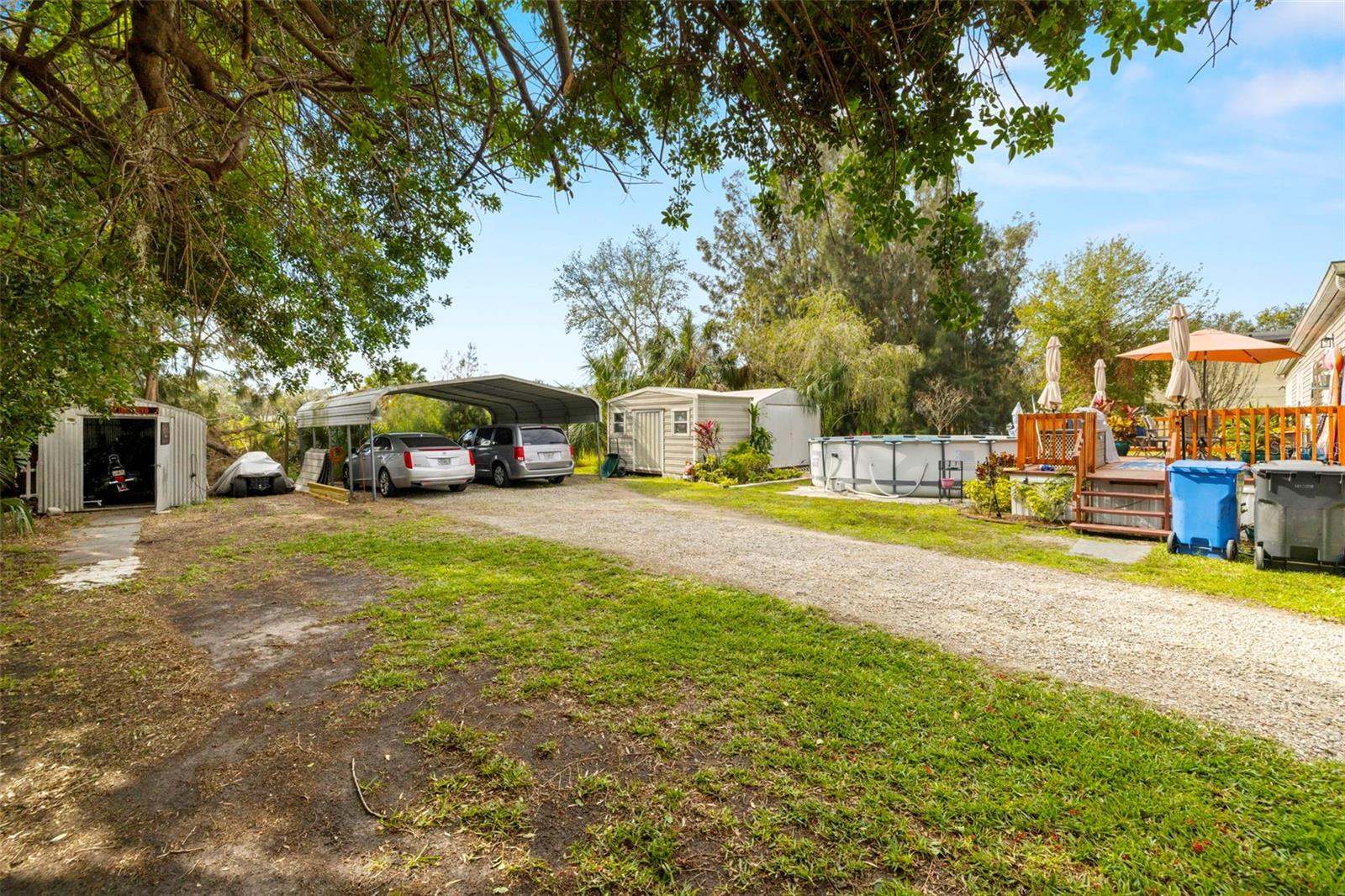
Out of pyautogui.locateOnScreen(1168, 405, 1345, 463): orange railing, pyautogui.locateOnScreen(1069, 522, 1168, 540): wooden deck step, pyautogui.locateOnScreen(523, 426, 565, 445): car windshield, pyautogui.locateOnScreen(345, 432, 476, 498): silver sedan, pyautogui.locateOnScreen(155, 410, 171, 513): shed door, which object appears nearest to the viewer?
pyautogui.locateOnScreen(1168, 405, 1345, 463): orange railing

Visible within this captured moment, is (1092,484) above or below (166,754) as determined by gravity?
above

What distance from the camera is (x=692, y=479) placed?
56.7 ft

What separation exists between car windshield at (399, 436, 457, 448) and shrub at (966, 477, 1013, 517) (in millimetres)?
11433

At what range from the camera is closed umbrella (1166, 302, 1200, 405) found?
877cm

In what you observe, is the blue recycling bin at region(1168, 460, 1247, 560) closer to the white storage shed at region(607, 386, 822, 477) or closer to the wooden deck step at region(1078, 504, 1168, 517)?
the wooden deck step at region(1078, 504, 1168, 517)

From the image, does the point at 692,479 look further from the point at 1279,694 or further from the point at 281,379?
the point at 1279,694

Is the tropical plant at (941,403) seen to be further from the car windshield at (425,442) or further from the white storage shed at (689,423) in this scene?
the car windshield at (425,442)

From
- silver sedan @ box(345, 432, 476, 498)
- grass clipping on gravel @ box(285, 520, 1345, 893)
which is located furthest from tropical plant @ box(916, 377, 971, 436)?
grass clipping on gravel @ box(285, 520, 1345, 893)

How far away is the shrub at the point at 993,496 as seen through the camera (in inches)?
400

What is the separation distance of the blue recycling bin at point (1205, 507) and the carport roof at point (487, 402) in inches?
517

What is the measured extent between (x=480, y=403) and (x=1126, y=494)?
16935 millimetres

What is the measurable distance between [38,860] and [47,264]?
14.2 feet

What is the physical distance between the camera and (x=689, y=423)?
58.6 feet

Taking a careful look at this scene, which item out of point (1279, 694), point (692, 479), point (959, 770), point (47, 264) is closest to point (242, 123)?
point (47, 264)
